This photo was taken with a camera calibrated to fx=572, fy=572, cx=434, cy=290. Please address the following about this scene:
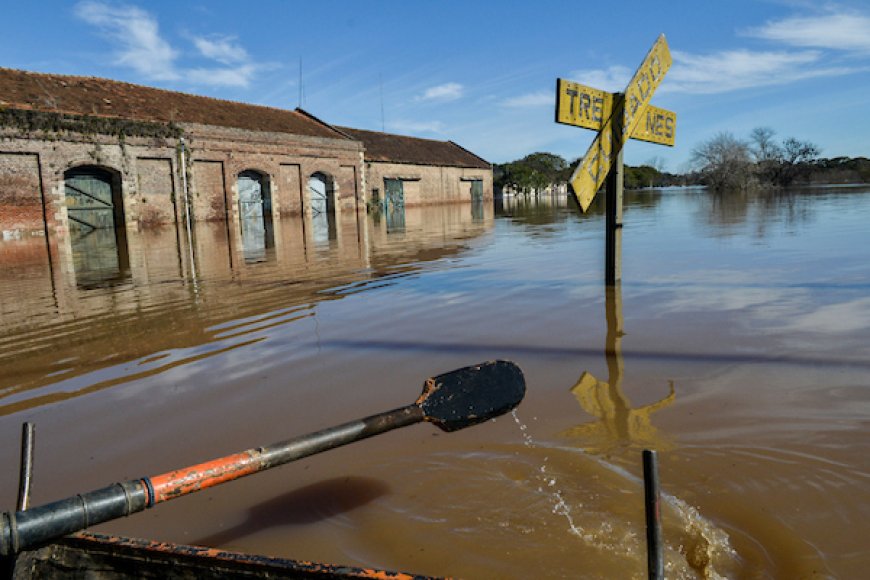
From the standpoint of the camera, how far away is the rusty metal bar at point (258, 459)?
52.6 inches

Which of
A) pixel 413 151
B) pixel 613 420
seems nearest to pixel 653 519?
pixel 613 420

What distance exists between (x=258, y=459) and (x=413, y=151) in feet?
133

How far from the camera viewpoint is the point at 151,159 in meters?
21.9

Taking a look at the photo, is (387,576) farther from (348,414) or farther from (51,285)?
(51,285)

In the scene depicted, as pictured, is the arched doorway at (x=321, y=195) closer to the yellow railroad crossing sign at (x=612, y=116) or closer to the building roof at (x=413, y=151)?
the building roof at (x=413, y=151)

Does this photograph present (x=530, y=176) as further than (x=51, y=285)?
Yes

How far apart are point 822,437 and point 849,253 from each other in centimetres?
718

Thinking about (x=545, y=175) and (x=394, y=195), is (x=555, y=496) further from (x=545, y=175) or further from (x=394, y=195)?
(x=545, y=175)

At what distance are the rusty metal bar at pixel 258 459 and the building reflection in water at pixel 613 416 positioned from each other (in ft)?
2.87

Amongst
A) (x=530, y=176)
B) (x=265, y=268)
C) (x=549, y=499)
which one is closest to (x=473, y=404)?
(x=549, y=499)

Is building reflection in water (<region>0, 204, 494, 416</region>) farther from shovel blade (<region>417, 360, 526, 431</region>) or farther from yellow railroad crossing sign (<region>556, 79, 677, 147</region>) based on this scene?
yellow railroad crossing sign (<region>556, 79, 677, 147</region>)

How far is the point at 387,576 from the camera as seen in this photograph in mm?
1223

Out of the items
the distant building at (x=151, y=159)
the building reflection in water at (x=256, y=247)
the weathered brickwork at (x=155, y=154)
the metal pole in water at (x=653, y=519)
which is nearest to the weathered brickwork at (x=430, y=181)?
the weathered brickwork at (x=155, y=154)

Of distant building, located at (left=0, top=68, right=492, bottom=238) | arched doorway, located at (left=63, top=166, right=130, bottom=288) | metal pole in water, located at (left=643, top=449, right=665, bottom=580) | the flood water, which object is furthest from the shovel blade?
distant building, located at (left=0, top=68, right=492, bottom=238)
